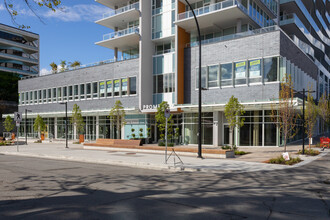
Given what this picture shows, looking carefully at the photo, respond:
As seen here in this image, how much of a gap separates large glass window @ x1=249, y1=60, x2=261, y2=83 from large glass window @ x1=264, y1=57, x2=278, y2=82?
0.58 m

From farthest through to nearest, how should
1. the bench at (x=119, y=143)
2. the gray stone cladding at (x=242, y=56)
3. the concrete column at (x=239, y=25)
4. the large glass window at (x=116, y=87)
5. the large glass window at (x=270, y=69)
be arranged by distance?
the large glass window at (x=116, y=87) < the concrete column at (x=239, y=25) < the gray stone cladding at (x=242, y=56) < the large glass window at (x=270, y=69) < the bench at (x=119, y=143)

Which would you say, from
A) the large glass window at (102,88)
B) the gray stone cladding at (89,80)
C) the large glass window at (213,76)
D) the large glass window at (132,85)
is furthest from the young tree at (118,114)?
the large glass window at (213,76)

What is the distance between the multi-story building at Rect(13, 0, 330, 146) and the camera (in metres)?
26.1

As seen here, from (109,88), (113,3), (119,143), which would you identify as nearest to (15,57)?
(113,3)

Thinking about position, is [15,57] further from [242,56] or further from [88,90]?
[242,56]

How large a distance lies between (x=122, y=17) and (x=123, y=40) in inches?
122

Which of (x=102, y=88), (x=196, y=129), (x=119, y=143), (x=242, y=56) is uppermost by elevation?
(x=242, y=56)

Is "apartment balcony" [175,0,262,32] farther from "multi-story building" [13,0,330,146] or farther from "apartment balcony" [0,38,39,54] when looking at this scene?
"apartment balcony" [0,38,39,54]

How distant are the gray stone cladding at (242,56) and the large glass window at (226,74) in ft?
1.33

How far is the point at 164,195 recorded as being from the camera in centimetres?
839

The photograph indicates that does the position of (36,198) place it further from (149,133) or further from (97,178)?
(149,133)

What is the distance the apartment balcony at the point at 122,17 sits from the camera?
36.6 m

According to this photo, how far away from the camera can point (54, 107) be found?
45.5 m

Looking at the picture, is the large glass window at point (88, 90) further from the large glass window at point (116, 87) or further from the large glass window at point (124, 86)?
the large glass window at point (124, 86)
